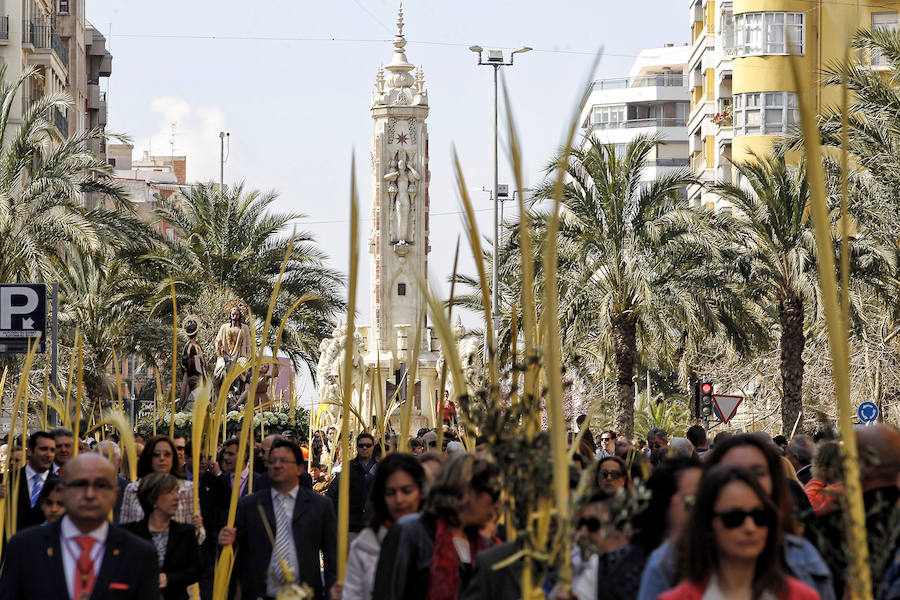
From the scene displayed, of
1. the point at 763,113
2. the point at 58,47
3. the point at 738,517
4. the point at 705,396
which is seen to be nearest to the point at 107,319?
the point at 58,47

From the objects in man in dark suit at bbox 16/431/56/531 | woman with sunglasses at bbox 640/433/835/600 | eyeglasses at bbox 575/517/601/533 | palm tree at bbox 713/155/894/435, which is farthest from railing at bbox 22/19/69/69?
woman with sunglasses at bbox 640/433/835/600

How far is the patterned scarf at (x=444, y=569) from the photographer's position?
5.76m

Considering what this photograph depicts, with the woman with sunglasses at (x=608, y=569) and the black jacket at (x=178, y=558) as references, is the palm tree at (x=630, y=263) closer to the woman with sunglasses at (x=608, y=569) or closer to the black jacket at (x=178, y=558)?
the black jacket at (x=178, y=558)

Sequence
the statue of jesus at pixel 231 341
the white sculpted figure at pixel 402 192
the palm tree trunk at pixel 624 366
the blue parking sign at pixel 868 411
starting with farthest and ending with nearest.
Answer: the white sculpted figure at pixel 402 192 < the palm tree trunk at pixel 624 366 < the statue of jesus at pixel 231 341 < the blue parking sign at pixel 868 411

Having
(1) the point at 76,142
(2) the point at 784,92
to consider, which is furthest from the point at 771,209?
(2) the point at 784,92

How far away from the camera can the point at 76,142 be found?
101ft

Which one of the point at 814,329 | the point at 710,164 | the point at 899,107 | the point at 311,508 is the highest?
the point at 710,164

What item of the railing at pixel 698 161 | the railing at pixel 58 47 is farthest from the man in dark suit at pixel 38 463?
the railing at pixel 698 161

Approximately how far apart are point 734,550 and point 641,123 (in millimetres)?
100852

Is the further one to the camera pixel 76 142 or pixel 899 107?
pixel 76 142

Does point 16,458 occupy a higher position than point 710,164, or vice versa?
point 710,164

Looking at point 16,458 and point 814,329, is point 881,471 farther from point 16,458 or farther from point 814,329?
point 814,329

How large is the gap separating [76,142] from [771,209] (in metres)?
12.3

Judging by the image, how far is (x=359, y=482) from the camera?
37.6 feet
